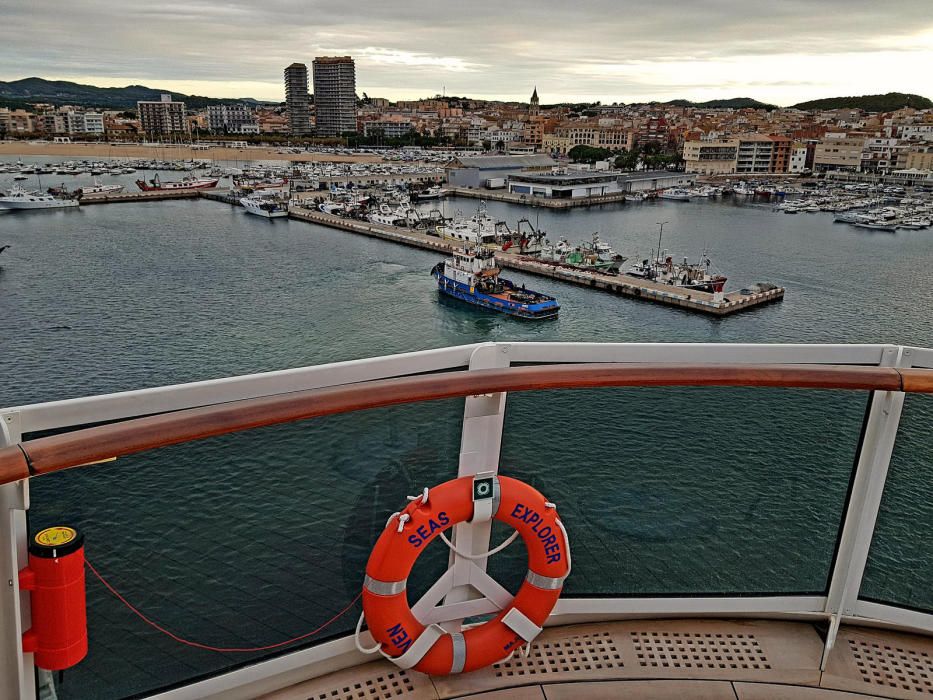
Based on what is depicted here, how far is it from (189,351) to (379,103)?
8487 cm

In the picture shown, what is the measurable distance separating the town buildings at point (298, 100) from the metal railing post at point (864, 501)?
240ft

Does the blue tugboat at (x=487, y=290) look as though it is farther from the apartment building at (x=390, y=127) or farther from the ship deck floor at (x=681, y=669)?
the apartment building at (x=390, y=127)

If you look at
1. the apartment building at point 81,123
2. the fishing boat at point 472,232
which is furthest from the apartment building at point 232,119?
the fishing boat at point 472,232

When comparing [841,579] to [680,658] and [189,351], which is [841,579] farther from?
[189,351]

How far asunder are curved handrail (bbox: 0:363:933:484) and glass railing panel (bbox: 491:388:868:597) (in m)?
0.12

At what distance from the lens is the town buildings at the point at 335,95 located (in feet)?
226

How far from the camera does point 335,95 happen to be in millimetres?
69062

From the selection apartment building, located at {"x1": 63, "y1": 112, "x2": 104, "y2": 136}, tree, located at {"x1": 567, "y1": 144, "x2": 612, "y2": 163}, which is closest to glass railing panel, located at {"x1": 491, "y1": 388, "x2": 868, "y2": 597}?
tree, located at {"x1": 567, "y1": 144, "x2": 612, "y2": 163}

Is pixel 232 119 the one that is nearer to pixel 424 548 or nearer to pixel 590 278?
pixel 590 278

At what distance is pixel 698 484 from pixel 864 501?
8.3 inches

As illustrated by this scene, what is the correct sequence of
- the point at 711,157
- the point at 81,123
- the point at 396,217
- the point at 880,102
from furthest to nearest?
the point at 880,102 < the point at 81,123 < the point at 711,157 < the point at 396,217

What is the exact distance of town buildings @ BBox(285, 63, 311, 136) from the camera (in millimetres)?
69062

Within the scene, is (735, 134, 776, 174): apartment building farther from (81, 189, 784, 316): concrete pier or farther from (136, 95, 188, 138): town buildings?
(136, 95, 188, 138): town buildings

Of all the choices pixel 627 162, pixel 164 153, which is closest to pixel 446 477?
pixel 627 162
